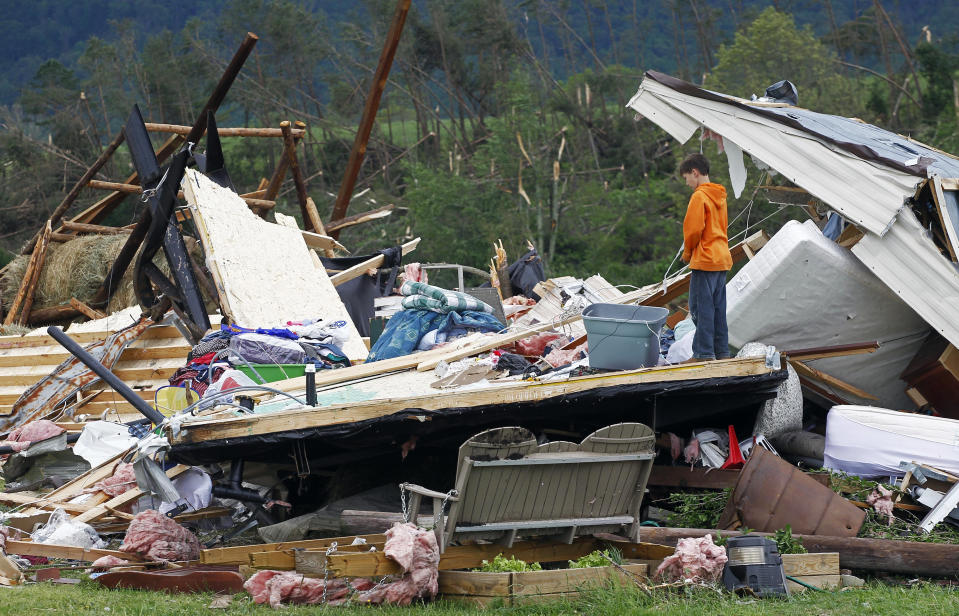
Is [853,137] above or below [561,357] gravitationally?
above

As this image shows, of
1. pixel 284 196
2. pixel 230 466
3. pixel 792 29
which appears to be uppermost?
pixel 792 29

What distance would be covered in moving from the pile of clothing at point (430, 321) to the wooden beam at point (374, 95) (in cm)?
656

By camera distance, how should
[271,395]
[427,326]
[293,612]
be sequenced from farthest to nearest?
[427,326] → [271,395] → [293,612]

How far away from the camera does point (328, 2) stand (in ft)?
313

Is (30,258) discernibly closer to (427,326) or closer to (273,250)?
(273,250)

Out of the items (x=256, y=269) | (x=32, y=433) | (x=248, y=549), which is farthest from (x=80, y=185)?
(x=248, y=549)

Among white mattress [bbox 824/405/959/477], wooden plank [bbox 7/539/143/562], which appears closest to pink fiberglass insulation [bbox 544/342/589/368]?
white mattress [bbox 824/405/959/477]

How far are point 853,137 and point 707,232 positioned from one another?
2.43 m

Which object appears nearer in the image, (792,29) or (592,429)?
(592,429)

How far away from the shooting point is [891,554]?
6.39 m

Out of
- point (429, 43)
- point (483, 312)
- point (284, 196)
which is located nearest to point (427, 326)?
point (483, 312)

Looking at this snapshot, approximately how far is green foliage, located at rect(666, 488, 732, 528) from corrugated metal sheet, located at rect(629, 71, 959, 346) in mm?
2432

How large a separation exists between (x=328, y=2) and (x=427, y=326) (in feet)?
301

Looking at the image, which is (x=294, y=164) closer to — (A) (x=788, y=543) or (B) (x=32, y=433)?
(B) (x=32, y=433)
